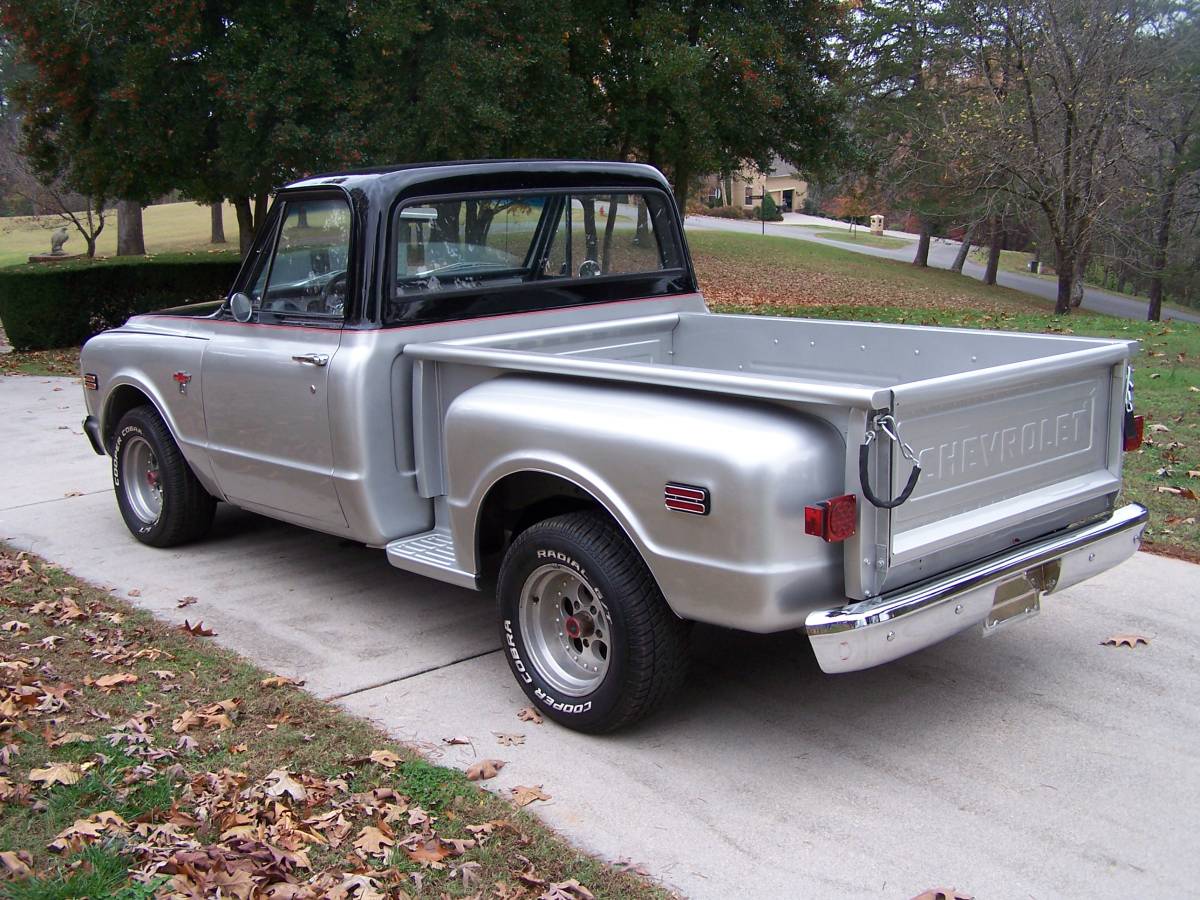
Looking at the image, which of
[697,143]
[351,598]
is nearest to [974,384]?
[351,598]

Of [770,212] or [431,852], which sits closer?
[431,852]

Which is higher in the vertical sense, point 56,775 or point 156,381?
point 156,381

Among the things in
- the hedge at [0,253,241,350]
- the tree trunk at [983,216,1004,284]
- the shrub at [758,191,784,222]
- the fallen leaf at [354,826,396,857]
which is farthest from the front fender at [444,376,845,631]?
the shrub at [758,191,784,222]

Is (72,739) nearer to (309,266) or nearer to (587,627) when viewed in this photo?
(587,627)

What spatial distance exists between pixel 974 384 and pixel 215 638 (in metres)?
3.52

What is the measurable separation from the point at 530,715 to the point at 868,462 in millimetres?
1766

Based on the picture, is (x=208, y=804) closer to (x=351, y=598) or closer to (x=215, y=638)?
(x=215, y=638)

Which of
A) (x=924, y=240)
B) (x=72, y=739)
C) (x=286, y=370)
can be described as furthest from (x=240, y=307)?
(x=924, y=240)

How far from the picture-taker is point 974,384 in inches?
151

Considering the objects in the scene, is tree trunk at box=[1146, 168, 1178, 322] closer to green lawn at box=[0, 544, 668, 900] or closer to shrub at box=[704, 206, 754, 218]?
shrub at box=[704, 206, 754, 218]

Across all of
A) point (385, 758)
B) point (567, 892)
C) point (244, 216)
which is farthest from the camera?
point (244, 216)

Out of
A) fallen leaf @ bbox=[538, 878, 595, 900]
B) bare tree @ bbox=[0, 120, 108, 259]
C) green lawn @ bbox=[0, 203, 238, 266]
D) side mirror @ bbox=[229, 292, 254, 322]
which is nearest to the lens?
fallen leaf @ bbox=[538, 878, 595, 900]

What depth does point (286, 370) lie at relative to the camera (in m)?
5.40

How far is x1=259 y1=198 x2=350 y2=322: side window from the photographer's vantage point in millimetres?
5348
